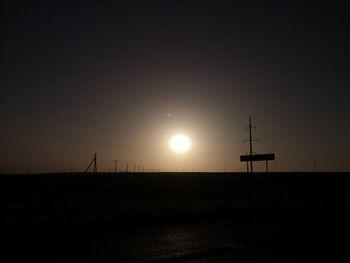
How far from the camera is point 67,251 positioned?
36.9 ft

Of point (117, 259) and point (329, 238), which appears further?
point (329, 238)

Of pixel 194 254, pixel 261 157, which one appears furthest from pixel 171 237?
pixel 261 157

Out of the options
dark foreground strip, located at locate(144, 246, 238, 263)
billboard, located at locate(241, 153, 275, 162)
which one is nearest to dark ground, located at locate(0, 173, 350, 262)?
dark foreground strip, located at locate(144, 246, 238, 263)

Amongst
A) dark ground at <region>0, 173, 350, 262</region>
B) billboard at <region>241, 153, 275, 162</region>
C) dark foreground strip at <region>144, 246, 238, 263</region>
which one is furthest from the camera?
billboard at <region>241, 153, 275, 162</region>

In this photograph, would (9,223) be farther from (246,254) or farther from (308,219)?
(308,219)

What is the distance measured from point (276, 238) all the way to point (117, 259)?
7008 mm

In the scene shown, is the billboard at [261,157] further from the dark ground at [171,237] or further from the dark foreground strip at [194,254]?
the dark foreground strip at [194,254]

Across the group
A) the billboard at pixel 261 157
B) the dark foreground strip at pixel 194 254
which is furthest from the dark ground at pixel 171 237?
the billboard at pixel 261 157

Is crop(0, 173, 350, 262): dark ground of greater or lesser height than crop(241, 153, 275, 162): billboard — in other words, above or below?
below

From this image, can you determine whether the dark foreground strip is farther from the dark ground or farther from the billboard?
the billboard

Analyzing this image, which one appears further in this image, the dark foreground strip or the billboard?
the billboard

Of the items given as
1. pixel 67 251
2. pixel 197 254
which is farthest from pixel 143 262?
pixel 67 251

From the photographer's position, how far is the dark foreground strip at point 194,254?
10.2m

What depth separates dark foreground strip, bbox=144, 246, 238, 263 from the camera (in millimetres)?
10227
